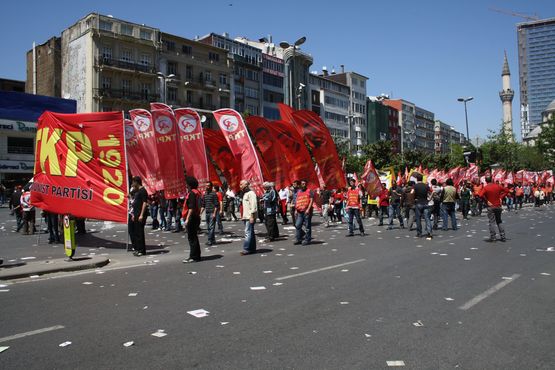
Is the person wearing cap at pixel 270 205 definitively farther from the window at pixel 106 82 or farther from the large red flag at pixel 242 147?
the window at pixel 106 82

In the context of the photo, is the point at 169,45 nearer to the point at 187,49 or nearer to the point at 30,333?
the point at 187,49

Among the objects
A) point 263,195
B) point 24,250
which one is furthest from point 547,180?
point 24,250

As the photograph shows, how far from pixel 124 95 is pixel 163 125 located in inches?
1633

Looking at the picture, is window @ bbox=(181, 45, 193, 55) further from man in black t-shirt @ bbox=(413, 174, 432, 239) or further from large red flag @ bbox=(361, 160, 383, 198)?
man in black t-shirt @ bbox=(413, 174, 432, 239)

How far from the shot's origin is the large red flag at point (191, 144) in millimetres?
15766

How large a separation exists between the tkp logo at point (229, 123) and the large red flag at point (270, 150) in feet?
4.57

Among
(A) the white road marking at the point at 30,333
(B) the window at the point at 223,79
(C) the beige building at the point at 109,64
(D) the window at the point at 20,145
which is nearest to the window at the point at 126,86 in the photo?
(C) the beige building at the point at 109,64

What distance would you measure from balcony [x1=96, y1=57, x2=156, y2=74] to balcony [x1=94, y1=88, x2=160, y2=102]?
2.57m

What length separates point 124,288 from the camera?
7.90m

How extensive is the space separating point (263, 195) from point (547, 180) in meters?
41.7

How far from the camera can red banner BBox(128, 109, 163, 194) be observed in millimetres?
15680

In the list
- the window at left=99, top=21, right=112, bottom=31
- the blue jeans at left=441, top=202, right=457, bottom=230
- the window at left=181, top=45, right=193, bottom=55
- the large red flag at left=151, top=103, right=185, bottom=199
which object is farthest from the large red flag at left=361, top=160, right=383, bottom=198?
the window at left=181, top=45, right=193, bottom=55

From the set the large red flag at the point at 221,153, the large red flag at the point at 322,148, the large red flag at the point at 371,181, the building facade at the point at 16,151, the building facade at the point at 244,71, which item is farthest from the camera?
the building facade at the point at 244,71

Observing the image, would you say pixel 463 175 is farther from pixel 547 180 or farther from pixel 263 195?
pixel 263 195
